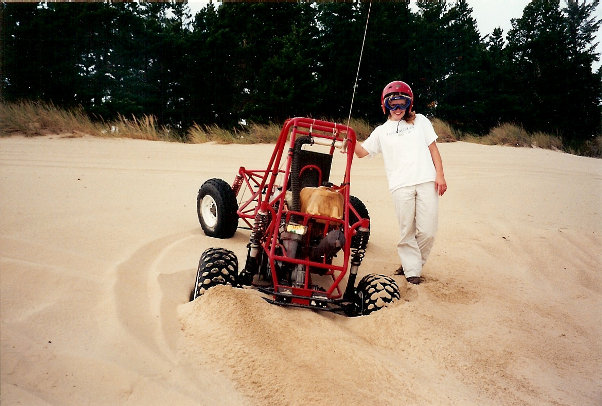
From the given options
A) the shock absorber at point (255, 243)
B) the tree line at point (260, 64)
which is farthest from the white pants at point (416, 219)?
the tree line at point (260, 64)

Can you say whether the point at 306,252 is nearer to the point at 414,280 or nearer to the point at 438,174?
the point at 414,280

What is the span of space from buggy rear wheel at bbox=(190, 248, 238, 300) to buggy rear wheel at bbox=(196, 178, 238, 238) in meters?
1.46

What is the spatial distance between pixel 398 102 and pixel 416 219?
1.08m

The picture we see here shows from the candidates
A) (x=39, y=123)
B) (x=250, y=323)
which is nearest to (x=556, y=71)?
(x=39, y=123)

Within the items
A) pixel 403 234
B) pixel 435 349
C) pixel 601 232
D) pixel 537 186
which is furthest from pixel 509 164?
pixel 435 349

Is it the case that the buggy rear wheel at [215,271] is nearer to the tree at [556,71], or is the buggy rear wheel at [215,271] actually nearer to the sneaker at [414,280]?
the sneaker at [414,280]

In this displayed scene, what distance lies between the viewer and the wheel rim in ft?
17.4

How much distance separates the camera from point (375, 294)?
3.45 metres

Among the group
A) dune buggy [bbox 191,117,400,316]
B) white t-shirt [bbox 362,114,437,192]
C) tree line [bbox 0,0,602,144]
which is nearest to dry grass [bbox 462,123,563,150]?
tree line [bbox 0,0,602,144]

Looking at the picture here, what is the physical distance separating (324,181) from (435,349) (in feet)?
6.56

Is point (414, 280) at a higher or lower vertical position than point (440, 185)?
lower

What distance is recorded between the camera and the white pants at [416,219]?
4.29 metres

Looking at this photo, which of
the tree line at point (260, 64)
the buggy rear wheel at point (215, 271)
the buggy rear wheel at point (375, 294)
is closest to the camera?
the buggy rear wheel at point (215, 271)

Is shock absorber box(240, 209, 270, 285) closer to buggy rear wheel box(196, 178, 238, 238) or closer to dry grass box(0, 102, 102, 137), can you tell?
buggy rear wheel box(196, 178, 238, 238)
